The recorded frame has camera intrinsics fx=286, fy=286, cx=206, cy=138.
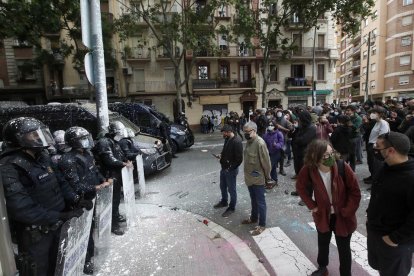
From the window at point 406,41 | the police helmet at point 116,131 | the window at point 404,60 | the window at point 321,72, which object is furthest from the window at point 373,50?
the police helmet at point 116,131

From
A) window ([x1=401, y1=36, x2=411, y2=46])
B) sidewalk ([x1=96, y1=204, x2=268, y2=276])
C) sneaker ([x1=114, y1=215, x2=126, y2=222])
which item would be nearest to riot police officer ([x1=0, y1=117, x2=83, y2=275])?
sidewalk ([x1=96, y1=204, x2=268, y2=276])

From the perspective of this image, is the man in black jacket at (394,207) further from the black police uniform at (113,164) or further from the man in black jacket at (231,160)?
the black police uniform at (113,164)

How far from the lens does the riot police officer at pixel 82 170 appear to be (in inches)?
131

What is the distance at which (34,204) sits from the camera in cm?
243

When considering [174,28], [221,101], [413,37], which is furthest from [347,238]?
[413,37]

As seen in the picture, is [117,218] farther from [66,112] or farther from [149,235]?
[66,112]

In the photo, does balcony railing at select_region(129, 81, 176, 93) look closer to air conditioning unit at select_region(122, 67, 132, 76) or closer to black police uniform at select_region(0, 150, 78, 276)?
air conditioning unit at select_region(122, 67, 132, 76)

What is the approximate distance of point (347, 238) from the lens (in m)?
2.94

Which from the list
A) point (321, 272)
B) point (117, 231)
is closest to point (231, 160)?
point (117, 231)

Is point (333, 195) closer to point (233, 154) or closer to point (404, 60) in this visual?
point (233, 154)

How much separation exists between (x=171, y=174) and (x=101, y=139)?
3.81 meters

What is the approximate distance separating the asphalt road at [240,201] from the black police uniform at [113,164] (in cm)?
139

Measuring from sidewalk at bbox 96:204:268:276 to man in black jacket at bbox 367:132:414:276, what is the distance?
58.1 inches

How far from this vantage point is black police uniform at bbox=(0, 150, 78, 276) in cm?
233
